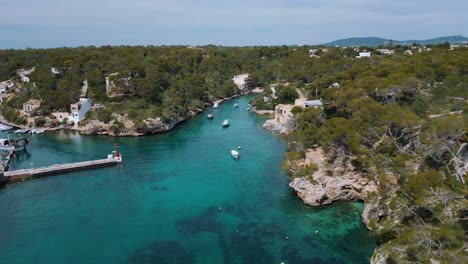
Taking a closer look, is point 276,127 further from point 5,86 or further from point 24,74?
point 24,74

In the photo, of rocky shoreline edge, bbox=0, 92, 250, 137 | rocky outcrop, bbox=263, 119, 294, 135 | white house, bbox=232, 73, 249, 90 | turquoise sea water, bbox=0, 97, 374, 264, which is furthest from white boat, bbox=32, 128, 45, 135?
white house, bbox=232, 73, 249, 90

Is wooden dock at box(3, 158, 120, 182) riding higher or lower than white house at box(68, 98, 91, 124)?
lower

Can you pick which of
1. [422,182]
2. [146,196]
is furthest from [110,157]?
[422,182]

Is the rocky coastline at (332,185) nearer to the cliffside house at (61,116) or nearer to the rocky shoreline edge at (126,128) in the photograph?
the rocky shoreline edge at (126,128)

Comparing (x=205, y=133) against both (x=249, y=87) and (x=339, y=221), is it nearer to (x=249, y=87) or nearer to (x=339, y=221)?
(x=339, y=221)

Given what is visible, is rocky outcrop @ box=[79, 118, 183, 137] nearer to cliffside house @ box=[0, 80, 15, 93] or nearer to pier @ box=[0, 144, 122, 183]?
pier @ box=[0, 144, 122, 183]

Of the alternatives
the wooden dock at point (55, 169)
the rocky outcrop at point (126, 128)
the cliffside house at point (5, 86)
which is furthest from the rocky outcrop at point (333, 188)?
the cliffside house at point (5, 86)

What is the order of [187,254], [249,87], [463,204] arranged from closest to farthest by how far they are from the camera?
[463,204], [187,254], [249,87]
